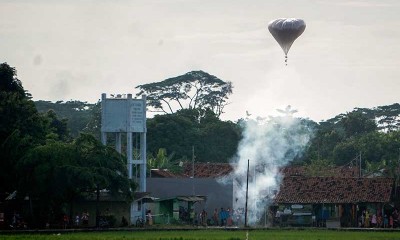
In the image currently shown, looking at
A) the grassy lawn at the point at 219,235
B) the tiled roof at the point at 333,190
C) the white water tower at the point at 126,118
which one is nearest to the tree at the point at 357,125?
the tiled roof at the point at 333,190

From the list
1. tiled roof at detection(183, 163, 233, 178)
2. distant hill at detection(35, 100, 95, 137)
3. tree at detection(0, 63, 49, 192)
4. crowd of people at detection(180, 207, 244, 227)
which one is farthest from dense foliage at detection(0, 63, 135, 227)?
distant hill at detection(35, 100, 95, 137)

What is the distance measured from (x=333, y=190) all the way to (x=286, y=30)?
13427mm

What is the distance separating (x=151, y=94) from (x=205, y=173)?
50.2 meters

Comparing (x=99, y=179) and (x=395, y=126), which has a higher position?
(x=395, y=126)

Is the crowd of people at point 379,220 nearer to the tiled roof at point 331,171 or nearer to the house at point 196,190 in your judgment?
the house at point 196,190

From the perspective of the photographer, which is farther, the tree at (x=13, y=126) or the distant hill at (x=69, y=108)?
the distant hill at (x=69, y=108)

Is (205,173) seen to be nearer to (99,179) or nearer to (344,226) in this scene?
(344,226)

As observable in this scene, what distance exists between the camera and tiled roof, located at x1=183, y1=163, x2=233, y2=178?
98.5 metres

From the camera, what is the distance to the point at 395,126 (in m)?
157

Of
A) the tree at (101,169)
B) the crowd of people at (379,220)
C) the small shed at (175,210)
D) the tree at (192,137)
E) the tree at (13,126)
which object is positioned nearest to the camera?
the tree at (101,169)

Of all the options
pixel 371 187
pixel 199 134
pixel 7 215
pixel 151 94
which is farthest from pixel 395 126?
pixel 7 215

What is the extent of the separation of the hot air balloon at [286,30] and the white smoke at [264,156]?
12.2 m

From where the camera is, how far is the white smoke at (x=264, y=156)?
285 ft

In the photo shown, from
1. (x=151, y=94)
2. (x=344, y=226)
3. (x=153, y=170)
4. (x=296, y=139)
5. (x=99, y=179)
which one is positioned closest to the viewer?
(x=99, y=179)
